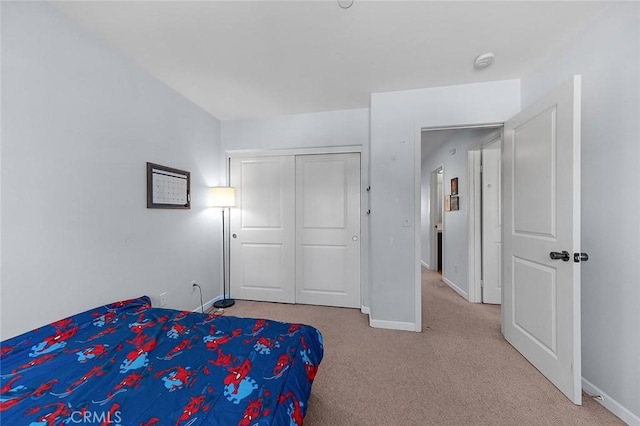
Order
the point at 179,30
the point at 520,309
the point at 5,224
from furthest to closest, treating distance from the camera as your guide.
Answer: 1. the point at 520,309
2. the point at 179,30
3. the point at 5,224

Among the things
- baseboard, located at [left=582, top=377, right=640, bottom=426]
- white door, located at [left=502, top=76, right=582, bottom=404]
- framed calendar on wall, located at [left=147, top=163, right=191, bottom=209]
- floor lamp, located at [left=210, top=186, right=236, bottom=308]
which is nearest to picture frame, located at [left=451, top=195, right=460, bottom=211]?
white door, located at [left=502, top=76, right=582, bottom=404]

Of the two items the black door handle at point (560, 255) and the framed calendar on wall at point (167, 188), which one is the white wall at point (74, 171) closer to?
the framed calendar on wall at point (167, 188)

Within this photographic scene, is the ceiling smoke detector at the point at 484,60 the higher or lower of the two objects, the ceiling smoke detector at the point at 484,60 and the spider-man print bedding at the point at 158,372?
the higher

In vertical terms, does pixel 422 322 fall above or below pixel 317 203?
below

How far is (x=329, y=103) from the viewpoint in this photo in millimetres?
2729

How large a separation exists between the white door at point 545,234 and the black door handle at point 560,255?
0.02 meters

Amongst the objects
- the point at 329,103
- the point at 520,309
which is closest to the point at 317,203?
the point at 329,103

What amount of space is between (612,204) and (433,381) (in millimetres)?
1604

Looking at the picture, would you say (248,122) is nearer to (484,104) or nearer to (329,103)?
(329,103)

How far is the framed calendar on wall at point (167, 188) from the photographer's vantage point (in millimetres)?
2083

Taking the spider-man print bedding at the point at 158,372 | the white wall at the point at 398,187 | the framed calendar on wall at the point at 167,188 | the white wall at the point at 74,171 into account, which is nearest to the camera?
the spider-man print bedding at the point at 158,372

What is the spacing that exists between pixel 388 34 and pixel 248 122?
208 cm

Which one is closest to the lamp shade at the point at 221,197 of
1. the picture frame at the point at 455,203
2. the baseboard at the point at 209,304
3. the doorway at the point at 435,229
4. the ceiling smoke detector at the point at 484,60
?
the baseboard at the point at 209,304

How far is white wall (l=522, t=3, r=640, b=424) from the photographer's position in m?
1.31
